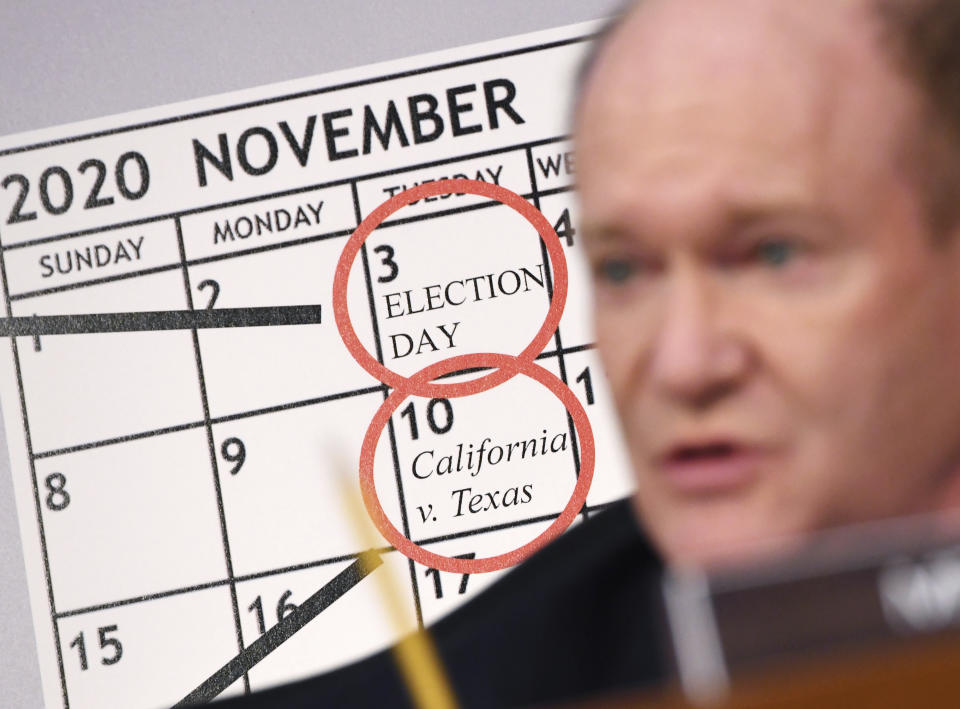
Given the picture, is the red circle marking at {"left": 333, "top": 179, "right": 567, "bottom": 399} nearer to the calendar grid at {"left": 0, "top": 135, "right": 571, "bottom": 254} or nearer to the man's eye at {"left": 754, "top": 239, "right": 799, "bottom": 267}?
the calendar grid at {"left": 0, "top": 135, "right": 571, "bottom": 254}

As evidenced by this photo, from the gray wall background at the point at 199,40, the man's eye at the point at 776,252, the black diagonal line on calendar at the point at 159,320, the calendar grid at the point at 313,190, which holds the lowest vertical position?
the man's eye at the point at 776,252

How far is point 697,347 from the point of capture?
14.8 inches

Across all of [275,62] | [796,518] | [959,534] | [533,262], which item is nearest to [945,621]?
[959,534]

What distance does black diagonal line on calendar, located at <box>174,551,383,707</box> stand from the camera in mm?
1406

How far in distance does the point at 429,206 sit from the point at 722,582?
130 cm

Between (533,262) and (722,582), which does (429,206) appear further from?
(722,582)

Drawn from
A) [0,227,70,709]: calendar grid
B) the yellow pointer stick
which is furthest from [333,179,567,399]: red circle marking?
the yellow pointer stick

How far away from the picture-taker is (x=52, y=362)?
146 centimetres

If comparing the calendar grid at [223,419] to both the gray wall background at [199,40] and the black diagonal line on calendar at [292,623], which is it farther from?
the black diagonal line on calendar at [292,623]

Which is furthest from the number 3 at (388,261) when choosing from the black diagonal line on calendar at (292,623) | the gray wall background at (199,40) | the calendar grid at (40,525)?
the calendar grid at (40,525)

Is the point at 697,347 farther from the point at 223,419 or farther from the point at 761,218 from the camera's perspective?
the point at 223,419

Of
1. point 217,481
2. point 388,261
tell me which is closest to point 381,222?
point 388,261

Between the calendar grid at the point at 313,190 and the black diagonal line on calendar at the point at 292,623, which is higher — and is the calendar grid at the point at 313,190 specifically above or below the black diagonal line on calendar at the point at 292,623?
above

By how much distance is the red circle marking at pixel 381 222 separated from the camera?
1.43 meters
